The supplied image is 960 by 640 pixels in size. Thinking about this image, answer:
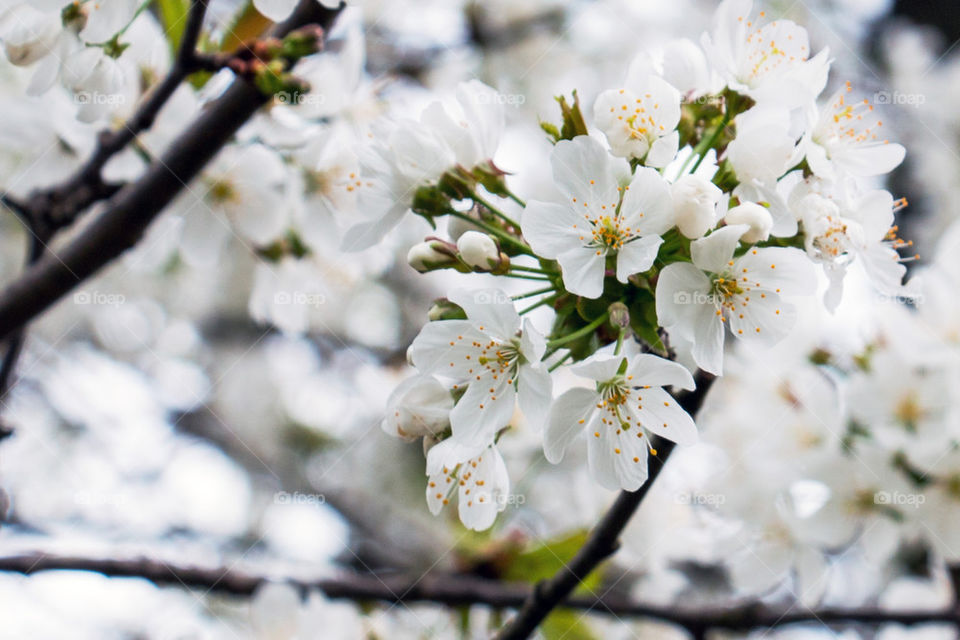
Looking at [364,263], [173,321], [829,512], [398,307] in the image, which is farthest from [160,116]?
[173,321]

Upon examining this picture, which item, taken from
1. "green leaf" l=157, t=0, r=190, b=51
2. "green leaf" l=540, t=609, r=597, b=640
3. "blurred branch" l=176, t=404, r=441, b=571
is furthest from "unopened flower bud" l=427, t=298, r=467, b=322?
"blurred branch" l=176, t=404, r=441, b=571

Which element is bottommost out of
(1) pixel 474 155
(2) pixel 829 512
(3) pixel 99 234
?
(2) pixel 829 512

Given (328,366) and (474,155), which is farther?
(328,366)

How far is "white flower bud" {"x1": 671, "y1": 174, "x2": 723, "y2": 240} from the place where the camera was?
83cm

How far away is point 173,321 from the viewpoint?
14.7 feet

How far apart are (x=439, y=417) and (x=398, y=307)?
11.0 ft

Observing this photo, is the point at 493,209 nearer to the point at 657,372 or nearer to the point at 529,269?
the point at 529,269

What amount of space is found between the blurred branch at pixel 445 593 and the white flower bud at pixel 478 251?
75cm

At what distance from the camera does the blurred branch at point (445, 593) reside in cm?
144

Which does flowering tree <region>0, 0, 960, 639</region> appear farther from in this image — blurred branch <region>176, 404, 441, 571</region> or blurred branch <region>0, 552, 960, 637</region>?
blurred branch <region>176, 404, 441, 571</region>

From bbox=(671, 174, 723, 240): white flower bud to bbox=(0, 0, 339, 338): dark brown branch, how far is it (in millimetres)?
816

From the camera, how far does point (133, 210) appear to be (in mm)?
1437

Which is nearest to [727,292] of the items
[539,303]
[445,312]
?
[539,303]

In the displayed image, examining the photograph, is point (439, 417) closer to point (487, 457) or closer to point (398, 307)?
point (487, 457)
